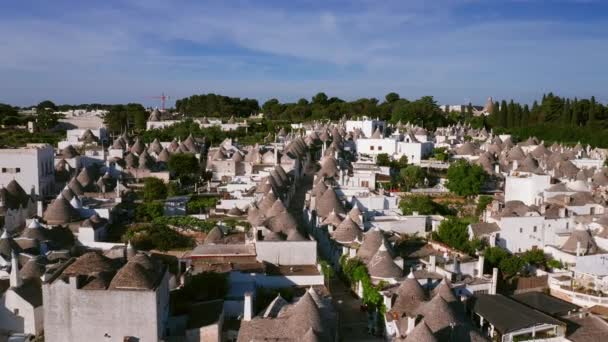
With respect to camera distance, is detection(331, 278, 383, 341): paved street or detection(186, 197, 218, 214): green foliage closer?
detection(331, 278, 383, 341): paved street

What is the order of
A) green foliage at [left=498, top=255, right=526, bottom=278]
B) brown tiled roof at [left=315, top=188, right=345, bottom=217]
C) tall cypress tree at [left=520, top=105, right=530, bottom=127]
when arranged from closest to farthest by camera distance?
green foliage at [left=498, top=255, right=526, bottom=278], brown tiled roof at [left=315, top=188, right=345, bottom=217], tall cypress tree at [left=520, top=105, right=530, bottom=127]

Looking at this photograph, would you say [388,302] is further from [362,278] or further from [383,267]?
[383,267]

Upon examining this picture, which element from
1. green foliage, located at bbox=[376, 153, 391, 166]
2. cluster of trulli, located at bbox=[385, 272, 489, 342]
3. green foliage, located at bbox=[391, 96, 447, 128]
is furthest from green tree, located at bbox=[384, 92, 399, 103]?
cluster of trulli, located at bbox=[385, 272, 489, 342]

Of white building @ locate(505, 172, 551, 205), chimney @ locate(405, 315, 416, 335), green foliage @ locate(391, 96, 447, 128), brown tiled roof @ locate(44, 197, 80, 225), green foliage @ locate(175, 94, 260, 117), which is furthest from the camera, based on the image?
green foliage @ locate(175, 94, 260, 117)

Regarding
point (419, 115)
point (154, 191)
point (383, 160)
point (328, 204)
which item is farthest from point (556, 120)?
point (154, 191)

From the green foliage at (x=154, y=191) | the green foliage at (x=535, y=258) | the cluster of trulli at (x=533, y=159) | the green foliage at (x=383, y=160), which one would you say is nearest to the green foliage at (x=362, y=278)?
the green foliage at (x=535, y=258)

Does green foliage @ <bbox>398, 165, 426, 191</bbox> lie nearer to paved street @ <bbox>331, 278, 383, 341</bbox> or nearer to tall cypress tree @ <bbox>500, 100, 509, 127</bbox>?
paved street @ <bbox>331, 278, 383, 341</bbox>
